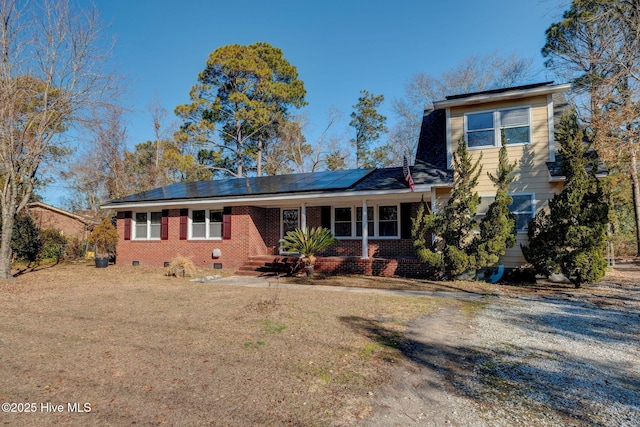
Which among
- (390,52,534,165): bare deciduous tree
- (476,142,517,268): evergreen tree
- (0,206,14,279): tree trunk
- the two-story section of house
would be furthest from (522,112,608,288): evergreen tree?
(390,52,534,165): bare deciduous tree

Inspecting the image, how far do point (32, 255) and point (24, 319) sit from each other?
13.2 metres

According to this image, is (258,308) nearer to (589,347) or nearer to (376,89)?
(589,347)

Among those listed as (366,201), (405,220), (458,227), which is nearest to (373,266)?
(405,220)

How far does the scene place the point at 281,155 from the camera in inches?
1119

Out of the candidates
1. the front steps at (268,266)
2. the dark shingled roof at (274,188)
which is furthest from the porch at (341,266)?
the dark shingled roof at (274,188)

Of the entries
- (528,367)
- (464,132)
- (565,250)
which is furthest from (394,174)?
(528,367)

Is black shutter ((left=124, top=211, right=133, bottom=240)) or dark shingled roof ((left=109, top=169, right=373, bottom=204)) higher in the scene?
dark shingled roof ((left=109, top=169, right=373, bottom=204))

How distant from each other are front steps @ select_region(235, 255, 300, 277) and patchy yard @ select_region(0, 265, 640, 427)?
4975 mm

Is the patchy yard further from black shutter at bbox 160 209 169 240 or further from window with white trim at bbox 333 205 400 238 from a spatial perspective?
black shutter at bbox 160 209 169 240

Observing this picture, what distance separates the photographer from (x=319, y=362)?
3.87 m

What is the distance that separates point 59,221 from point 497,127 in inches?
1000

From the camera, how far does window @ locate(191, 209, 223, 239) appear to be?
47.3 ft

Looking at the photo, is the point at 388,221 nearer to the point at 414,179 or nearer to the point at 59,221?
the point at 414,179

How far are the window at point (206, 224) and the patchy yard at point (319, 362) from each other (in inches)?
279
